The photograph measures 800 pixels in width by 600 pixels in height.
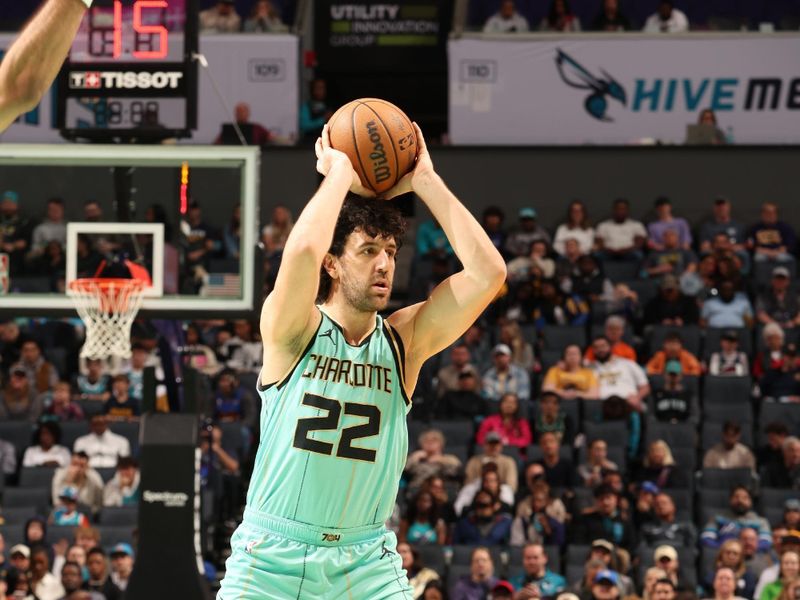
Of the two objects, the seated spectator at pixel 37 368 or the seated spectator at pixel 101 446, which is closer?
the seated spectator at pixel 101 446

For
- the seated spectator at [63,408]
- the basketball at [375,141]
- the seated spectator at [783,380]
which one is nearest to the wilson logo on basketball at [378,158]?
the basketball at [375,141]

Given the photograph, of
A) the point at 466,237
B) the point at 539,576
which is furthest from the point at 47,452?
the point at 466,237

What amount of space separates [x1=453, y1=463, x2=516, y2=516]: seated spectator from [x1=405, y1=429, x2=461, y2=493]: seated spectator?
0.30m

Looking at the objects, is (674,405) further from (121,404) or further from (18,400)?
(18,400)

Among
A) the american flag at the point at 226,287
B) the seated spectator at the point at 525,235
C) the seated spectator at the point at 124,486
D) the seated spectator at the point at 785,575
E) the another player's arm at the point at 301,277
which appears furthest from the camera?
the seated spectator at the point at 525,235

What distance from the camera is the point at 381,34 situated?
72.9 ft

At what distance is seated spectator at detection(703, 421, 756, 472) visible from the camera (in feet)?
50.1

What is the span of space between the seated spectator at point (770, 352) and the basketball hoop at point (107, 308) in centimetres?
816

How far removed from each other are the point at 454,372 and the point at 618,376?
5.94 feet

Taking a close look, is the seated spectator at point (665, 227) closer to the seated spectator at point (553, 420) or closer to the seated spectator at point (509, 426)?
the seated spectator at point (553, 420)

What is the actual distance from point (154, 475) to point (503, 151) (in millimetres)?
9394

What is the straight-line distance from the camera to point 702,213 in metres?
20.1

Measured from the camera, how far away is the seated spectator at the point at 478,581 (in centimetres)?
1299

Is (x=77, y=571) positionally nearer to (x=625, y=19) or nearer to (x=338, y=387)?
(x=338, y=387)
